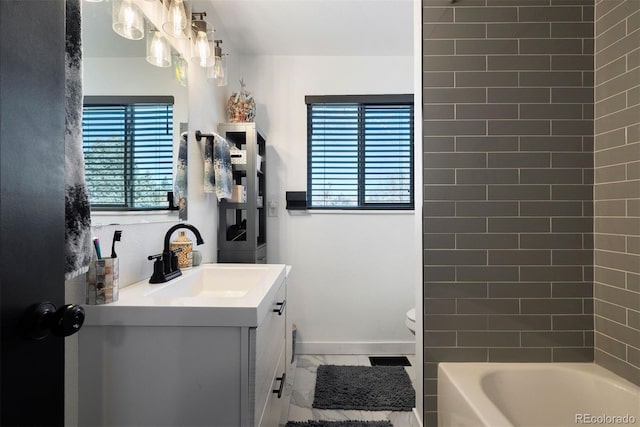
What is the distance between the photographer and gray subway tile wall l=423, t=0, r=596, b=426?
1326 mm

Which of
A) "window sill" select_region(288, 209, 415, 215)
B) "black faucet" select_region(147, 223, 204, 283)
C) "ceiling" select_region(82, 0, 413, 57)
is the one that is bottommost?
"black faucet" select_region(147, 223, 204, 283)

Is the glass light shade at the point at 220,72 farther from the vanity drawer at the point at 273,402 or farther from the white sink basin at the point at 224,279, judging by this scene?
the vanity drawer at the point at 273,402

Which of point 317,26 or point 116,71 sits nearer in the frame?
point 116,71

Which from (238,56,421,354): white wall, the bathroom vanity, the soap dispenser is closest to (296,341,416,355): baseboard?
(238,56,421,354): white wall

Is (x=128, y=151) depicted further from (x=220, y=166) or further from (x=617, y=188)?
(x=617, y=188)

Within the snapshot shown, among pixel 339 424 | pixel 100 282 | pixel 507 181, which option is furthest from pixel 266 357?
pixel 507 181

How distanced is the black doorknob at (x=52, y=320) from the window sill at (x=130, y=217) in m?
0.58

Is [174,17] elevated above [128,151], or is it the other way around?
[174,17]

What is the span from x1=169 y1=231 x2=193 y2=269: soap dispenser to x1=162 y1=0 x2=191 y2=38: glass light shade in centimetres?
97

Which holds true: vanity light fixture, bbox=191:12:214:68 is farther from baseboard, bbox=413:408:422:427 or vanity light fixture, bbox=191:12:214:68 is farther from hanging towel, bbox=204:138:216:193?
baseboard, bbox=413:408:422:427

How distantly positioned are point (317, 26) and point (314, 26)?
0.07 ft

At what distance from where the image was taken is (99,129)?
106 cm

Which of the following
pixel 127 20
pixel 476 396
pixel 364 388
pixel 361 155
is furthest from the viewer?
pixel 361 155

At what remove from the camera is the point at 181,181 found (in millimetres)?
1599
